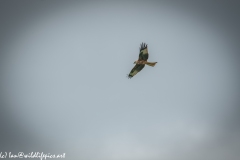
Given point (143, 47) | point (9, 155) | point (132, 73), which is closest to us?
point (143, 47)

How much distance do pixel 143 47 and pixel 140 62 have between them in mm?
608

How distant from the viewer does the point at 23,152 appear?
18641mm

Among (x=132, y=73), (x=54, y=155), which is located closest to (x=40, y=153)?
(x=54, y=155)

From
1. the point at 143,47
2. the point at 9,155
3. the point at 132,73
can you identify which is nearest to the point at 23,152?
the point at 9,155

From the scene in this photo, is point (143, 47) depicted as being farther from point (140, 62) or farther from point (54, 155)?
point (54, 155)

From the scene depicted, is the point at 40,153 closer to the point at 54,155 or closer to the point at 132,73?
the point at 54,155

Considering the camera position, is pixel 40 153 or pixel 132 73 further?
pixel 40 153

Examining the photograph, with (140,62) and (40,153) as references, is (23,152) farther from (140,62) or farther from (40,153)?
(140,62)

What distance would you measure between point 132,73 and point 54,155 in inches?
286

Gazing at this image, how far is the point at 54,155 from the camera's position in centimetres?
1820

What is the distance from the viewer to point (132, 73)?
13680 millimetres

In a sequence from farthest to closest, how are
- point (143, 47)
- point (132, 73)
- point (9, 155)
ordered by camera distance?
1. point (9, 155)
2. point (132, 73)
3. point (143, 47)

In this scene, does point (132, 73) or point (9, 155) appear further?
point (9, 155)

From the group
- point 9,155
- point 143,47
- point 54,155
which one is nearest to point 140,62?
point 143,47
